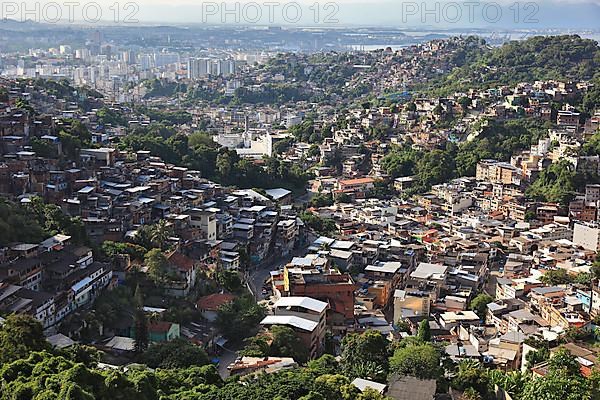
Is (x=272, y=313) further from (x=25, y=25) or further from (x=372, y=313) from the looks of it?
(x=25, y=25)

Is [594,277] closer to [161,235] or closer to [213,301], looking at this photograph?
[213,301]

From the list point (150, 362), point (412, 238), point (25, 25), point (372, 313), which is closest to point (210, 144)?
point (412, 238)

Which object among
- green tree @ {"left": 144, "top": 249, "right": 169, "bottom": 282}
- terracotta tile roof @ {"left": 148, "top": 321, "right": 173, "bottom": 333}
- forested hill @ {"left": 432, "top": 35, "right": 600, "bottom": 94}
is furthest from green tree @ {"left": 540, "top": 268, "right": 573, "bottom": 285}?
forested hill @ {"left": 432, "top": 35, "right": 600, "bottom": 94}

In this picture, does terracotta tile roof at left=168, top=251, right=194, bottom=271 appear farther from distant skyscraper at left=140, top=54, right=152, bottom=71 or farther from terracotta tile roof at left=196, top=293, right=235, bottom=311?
distant skyscraper at left=140, top=54, right=152, bottom=71

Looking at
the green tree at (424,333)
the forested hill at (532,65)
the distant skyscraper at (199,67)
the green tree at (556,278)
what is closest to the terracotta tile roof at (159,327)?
the green tree at (424,333)

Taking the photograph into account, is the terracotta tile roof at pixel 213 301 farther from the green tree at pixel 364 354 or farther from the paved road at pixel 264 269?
the green tree at pixel 364 354

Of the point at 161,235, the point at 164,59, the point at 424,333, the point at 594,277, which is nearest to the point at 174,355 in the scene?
A: the point at 424,333
